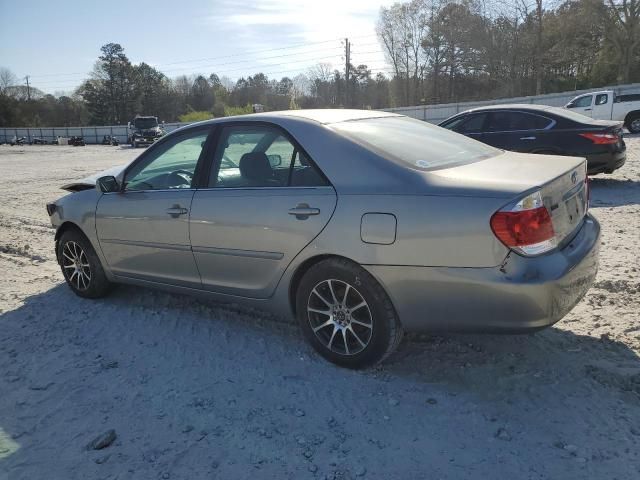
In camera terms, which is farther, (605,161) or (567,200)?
(605,161)

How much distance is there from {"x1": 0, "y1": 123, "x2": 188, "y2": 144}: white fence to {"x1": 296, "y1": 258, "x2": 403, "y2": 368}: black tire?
5779 centimetres

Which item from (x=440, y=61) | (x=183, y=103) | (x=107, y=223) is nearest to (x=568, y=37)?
(x=440, y=61)

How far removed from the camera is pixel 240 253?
3.61m

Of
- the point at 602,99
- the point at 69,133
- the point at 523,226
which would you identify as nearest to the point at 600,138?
the point at 523,226

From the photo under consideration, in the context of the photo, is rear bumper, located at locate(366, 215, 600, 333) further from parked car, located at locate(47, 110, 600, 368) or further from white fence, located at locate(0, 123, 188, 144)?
white fence, located at locate(0, 123, 188, 144)

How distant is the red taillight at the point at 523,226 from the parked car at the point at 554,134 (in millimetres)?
6494

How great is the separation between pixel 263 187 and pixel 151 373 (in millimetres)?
1452

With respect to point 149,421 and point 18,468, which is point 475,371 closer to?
point 149,421

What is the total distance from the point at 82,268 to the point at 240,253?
6.81ft

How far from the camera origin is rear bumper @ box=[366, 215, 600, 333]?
2723 mm

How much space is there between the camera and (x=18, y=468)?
259cm

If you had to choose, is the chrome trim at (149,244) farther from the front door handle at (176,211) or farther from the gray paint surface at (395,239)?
the front door handle at (176,211)

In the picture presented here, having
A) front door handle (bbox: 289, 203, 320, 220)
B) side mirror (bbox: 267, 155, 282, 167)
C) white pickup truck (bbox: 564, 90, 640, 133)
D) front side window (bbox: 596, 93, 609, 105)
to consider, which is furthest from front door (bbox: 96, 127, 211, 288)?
front side window (bbox: 596, 93, 609, 105)

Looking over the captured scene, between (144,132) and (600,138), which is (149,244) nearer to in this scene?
(600,138)
